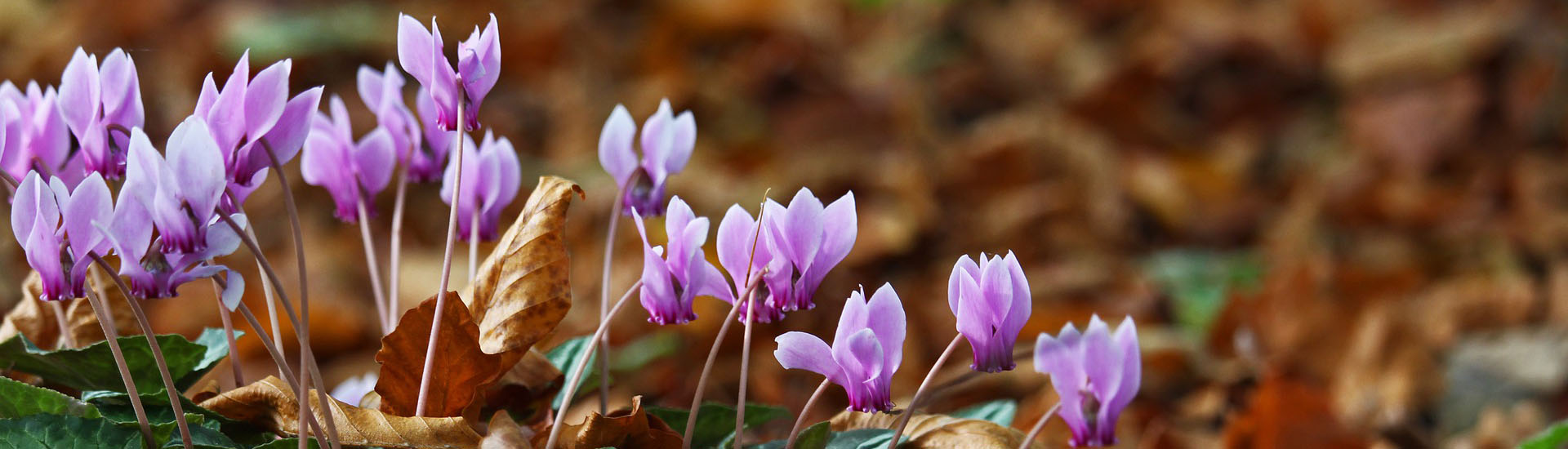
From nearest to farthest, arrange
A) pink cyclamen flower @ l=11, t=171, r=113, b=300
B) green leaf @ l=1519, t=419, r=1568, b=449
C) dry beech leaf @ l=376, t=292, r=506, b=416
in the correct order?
1. pink cyclamen flower @ l=11, t=171, r=113, b=300
2. dry beech leaf @ l=376, t=292, r=506, b=416
3. green leaf @ l=1519, t=419, r=1568, b=449

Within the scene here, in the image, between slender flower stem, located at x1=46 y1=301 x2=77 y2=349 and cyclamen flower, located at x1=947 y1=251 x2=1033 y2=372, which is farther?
slender flower stem, located at x1=46 y1=301 x2=77 y2=349

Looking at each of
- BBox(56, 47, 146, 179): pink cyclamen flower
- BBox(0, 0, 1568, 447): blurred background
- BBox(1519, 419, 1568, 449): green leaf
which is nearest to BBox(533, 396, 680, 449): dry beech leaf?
BBox(56, 47, 146, 179): pink cyclamen flower

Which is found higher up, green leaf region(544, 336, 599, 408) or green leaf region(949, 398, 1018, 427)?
green leaf region(544, 336, 599, 408)

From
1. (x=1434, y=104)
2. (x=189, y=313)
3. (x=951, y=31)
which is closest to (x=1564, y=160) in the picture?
(x=1434, y=104)

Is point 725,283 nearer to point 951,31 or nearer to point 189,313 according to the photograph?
→ point 189,313

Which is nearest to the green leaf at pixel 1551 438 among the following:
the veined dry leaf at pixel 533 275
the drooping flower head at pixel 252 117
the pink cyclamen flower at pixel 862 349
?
the pink cyclamen flower at pixel 862 349

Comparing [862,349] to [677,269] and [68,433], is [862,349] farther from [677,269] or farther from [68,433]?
[68,433]

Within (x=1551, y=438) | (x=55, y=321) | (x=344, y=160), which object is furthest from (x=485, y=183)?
(x=1551, y=438)

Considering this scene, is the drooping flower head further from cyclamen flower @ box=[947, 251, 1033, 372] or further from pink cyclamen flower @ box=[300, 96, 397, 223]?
cyclamen flower @ box=[947, 251, 1033, 372]
